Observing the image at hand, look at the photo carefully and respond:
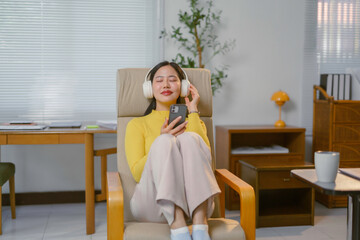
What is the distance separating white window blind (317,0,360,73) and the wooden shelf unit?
2.54 ft

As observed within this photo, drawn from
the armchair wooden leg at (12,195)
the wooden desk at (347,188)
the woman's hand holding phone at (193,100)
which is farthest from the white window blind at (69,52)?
the wooden desk at (347,188)

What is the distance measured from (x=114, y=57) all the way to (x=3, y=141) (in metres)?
1.18

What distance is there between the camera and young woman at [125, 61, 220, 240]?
160cm

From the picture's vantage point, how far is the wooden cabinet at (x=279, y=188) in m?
2.82

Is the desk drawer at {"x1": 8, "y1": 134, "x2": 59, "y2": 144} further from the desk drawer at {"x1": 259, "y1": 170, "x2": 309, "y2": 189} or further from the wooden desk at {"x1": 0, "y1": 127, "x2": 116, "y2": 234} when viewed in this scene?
the desk drawer at {"x1": 259, "y1": 170, "x2": 309, "y2": 189}

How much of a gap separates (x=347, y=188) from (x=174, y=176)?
0.68 metres

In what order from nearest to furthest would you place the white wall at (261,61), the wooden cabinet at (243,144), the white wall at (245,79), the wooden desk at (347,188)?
the wooden desk at (347,188) → the wooden cabinet at (243,144) → the white wall at (245,79) → the white wall at (261,61)

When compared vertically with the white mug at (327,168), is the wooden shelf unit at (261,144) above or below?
below

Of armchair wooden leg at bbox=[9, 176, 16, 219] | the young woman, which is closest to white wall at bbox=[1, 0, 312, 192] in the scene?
armchair wooden leg at bbox=[9, 176, 16, 219]

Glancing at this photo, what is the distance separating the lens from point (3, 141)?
8.88ft

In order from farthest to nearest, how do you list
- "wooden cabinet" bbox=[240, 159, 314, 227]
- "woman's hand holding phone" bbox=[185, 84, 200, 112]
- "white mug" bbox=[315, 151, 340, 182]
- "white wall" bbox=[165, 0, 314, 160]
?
"white wall" bbox=[165, 0, 314, 160]
"wooden cabinet" bbox=[240, 159, 314, 227]
"woman's hand holding phone" bbox=[185, 84, 200, 112]
"white mug" bbox=[315, 151, 340, 182]

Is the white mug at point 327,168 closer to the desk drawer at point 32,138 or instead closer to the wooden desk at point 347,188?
the wooden desk at point 347,188

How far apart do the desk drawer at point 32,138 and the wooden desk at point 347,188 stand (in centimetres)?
186

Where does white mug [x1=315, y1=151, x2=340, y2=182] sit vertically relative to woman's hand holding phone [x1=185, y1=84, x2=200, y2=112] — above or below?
below
